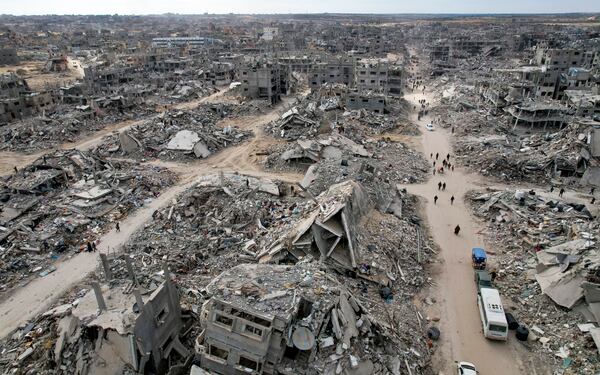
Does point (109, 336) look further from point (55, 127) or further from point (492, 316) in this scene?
point (55, 127)

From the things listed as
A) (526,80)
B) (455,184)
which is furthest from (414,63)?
(455,184)

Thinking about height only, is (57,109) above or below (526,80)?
below

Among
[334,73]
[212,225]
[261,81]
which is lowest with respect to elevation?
[212,225]

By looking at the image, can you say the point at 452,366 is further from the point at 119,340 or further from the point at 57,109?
the point at 57,109

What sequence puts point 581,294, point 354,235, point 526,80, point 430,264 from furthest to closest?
point 526,80 → point 430,264 → point 354,235 → point 581,294

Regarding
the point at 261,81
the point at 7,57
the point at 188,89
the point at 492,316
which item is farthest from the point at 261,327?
the point at 7,57

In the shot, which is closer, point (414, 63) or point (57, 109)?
point (57, 109)
